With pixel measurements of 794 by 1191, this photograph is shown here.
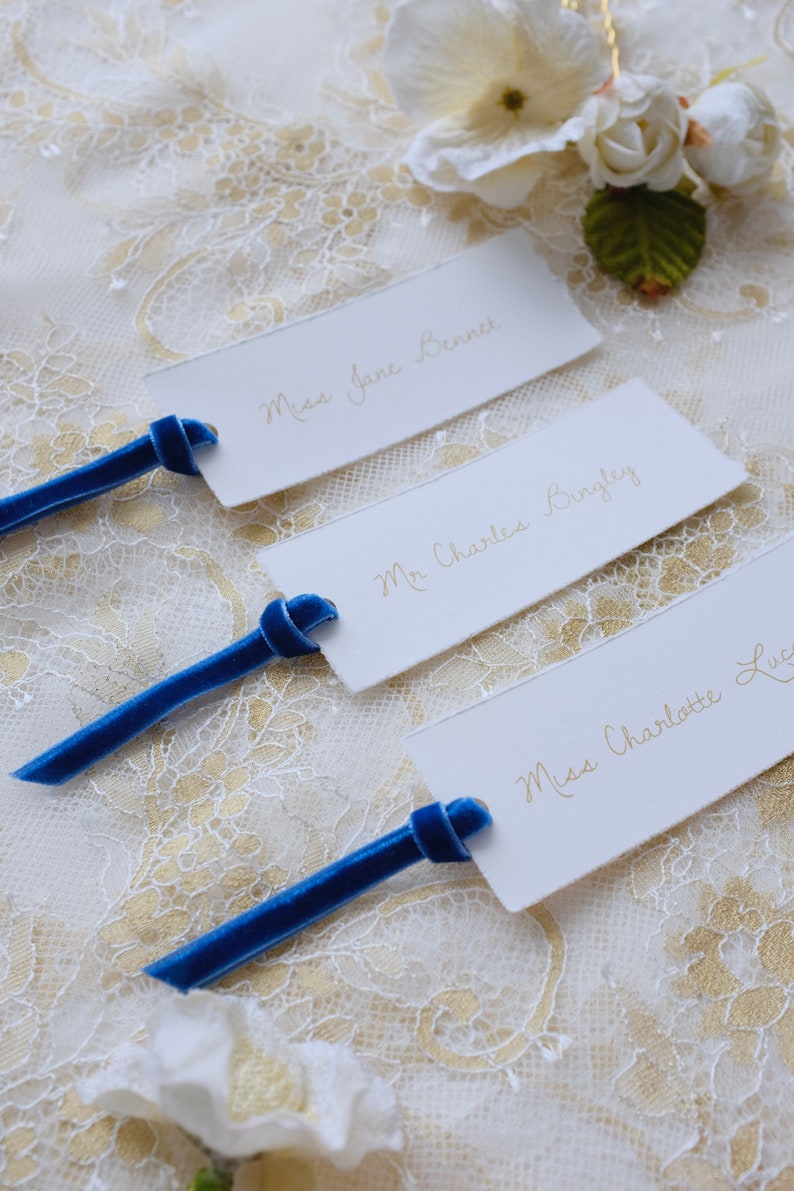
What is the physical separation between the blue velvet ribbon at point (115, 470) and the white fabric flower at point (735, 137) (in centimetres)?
49

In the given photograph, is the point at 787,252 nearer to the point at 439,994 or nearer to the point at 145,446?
the point at 145,446

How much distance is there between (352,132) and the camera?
2.80ft

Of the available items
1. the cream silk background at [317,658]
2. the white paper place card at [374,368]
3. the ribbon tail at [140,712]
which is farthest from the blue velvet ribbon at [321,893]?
the white paper place card at [374,368]

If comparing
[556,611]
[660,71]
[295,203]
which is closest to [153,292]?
[295,203]

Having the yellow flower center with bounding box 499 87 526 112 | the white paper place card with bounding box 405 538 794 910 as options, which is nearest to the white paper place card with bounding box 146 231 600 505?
the yellow flower center with bounding box 499 87 526 112

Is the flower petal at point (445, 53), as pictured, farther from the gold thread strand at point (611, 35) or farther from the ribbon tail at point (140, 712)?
the ribbon tail at point (140, 712)

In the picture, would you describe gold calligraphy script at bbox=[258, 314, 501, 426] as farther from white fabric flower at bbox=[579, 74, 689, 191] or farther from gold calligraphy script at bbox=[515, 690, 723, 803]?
gold calligraphy script at bbox=[515, 690, 723, 803]

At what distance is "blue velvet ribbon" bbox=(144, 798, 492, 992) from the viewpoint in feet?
1.79

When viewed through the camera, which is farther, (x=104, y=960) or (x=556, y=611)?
(x=556, y=611)

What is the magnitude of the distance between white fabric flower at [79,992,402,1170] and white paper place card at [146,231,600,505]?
36cm

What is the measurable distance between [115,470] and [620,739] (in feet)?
1.35

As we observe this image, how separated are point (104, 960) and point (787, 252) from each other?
0.79m

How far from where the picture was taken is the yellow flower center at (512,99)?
76 cm

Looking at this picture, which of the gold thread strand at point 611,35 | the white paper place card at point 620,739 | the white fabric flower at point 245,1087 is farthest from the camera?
the gold thread strand at point 611,35
